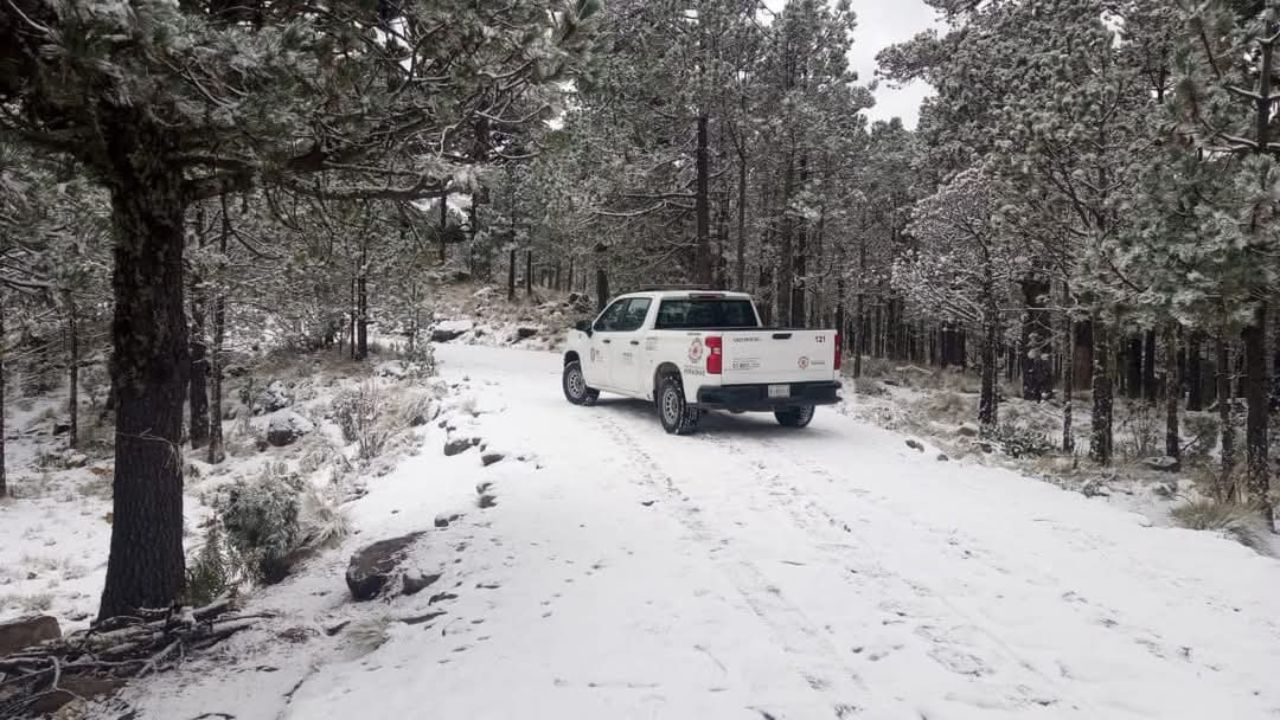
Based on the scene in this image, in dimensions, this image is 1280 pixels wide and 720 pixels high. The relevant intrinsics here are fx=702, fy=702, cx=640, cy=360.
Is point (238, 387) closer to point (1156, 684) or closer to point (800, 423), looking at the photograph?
point (800, 423)

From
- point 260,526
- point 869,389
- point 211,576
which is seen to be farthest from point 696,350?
point 869,389

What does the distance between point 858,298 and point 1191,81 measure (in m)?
25.3

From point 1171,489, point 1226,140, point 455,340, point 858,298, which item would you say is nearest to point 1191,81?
A: point 1226,140

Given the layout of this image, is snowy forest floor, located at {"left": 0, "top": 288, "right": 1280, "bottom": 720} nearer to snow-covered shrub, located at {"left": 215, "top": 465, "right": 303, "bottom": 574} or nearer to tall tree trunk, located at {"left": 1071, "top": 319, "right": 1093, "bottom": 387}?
snow-covered shrub, located at {"left": 215, "top": 465, "right": 303, "bottom": 574}

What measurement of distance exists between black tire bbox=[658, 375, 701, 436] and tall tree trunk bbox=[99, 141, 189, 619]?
599 cm

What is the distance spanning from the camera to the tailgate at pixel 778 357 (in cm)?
909

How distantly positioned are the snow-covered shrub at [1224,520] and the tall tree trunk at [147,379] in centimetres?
857

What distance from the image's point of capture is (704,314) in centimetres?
1072

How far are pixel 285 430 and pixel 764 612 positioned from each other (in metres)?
14.5

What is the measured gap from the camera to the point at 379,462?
1013 cm

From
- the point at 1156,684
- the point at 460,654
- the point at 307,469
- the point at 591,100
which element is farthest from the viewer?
the point at 591,100

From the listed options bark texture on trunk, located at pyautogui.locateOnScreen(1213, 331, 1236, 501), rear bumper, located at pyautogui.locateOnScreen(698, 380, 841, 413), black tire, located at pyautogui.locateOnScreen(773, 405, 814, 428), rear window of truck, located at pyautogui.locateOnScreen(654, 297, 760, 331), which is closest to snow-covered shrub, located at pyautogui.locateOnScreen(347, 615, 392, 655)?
rear bumper, located at pyautogui.locateOnScreen(698, 380, 841, 413)

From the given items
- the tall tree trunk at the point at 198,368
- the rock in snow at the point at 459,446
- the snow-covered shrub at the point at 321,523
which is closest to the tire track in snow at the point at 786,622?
the snow-covered shrub at the point at 321,523

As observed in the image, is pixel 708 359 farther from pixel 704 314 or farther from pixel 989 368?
pixel 989 368
